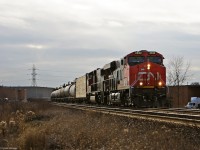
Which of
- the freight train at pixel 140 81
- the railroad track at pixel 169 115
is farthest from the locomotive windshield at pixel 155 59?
the railroad track at pixel 169 115

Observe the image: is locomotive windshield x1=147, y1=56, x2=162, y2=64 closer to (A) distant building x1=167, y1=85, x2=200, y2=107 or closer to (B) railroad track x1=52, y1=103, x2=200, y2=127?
(B) railroad track x1=52, y1=103, x2=200, y2=127

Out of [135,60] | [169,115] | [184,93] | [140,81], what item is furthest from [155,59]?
[184,93]

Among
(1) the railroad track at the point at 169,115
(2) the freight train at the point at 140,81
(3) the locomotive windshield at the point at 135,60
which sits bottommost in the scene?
(1) the railroad track at the point at 169,115

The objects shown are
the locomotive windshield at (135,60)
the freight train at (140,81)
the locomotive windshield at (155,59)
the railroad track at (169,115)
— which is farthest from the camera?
the locomotive windshield at (155,59)

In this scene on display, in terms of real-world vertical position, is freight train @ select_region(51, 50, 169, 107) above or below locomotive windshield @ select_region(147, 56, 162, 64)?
below

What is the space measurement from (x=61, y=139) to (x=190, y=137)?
4291 millimetres

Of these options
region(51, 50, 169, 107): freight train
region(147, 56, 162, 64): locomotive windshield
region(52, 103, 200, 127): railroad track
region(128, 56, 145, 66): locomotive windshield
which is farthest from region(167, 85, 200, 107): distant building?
region(52, 103, 200, 127): railroad track

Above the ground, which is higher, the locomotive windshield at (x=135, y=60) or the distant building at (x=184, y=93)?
the locomotive windshield at (x=135, y=60)

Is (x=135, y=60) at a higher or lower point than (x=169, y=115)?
higher

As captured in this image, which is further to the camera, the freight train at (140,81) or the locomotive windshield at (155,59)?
the locomotive windshield at (155,59)

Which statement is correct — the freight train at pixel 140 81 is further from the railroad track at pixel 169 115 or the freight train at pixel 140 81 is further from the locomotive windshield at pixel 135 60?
the railroad track at pixel 169 115

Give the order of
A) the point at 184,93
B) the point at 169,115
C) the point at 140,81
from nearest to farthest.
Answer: the point at 169,115 < the point at 140,81 < the point at 184,93

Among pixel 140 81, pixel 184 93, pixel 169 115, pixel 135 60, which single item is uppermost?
pixel 135 60

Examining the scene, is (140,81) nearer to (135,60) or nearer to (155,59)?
(135,60)
